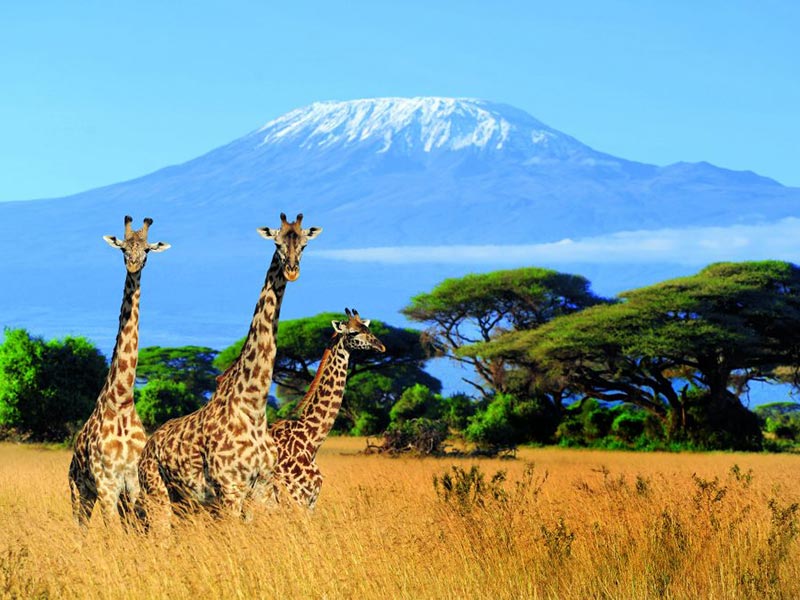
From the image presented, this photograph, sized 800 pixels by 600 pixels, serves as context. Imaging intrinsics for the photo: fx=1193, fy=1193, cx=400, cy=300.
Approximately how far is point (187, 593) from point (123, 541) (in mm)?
1338

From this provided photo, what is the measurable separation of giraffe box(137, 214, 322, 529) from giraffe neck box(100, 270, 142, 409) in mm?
696

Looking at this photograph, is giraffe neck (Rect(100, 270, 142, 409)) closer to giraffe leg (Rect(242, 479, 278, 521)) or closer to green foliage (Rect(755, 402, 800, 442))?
giraffe leg (Rect(242, 479, 278, 521))

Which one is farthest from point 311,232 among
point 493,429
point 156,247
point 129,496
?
point 493,429

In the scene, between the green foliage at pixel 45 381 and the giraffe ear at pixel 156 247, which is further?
the green foliage at pixel 45 381

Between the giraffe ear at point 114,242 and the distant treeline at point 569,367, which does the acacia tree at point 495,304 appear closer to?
the distant treeline at point 569,367

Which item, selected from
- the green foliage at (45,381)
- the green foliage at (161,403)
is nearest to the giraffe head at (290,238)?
the green foliage at (161,403)

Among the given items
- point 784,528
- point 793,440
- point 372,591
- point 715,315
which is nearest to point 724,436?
point 715,315

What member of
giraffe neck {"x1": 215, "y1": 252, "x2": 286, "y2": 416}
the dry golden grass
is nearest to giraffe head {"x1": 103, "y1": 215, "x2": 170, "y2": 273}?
giraffe neck {"x1": 215, "y1": 252, "x2": 286, "y2": 416}

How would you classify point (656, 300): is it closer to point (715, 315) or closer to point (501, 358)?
point (715, 315)

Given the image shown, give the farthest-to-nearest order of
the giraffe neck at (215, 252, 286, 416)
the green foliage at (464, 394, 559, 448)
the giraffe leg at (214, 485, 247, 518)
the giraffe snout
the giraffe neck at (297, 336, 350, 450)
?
the green foliage at (464, 394, 559, 448), the giraffe neck at (297, 336, 350, 450), the giraffe neck at (215, 252, 286, 416), the giraffe leg at (214, 485, 247, 518), the giraffe snout

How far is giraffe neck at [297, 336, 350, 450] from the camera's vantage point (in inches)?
539

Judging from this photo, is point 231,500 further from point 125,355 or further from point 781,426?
point 781,426

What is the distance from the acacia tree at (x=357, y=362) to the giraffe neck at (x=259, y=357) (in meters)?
40.4

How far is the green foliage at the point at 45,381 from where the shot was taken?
3944 centimetres
